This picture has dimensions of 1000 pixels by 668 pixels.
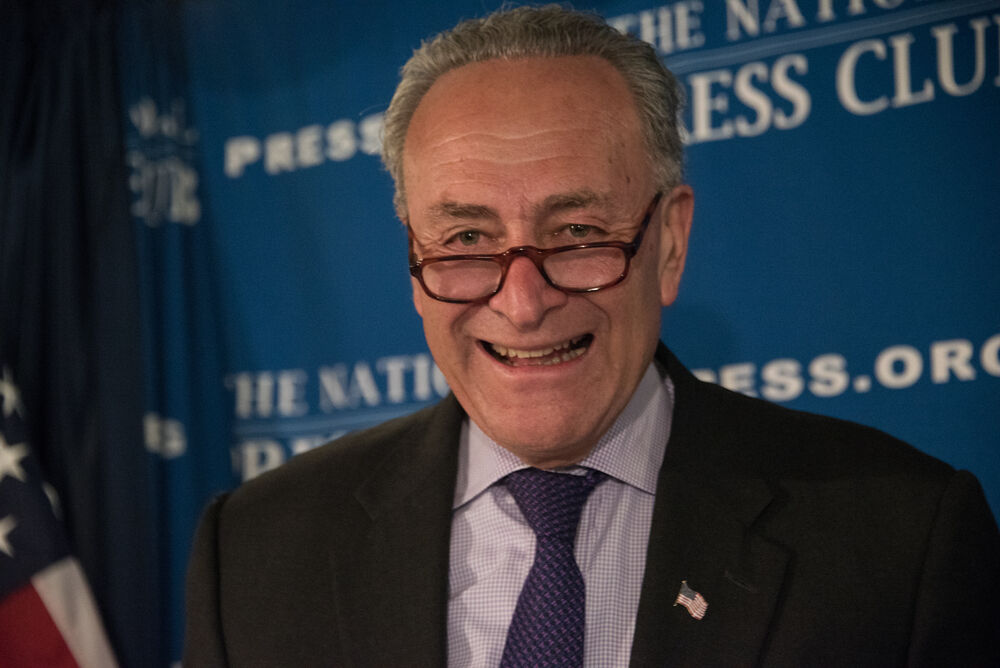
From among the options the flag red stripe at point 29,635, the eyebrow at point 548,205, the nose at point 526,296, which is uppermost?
the eyebrow at point 548,205

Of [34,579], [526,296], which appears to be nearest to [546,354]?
[526,296]

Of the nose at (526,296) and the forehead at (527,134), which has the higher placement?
the forehead at (527,134)

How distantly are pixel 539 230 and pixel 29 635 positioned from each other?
66.4 inches

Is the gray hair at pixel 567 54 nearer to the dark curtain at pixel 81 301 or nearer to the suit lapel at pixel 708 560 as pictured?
the suit lapel at pixel 708 560

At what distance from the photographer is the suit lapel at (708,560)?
4.40 feet

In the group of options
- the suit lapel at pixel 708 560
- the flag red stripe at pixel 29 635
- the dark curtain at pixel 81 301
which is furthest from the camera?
the dark curtain at pixel 81 301

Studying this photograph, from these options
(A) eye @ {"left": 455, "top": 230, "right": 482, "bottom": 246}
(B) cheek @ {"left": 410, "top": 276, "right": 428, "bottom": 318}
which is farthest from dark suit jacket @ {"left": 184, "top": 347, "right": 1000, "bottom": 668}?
(A) eye @ {"left": 455, "top": 230, "right": 482, "bottom": 246}

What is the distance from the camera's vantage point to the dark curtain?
97.7 inches

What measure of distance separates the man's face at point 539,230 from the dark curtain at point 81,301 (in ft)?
4.37

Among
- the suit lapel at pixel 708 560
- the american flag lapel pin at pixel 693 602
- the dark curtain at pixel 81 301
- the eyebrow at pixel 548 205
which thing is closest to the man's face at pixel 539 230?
the eyebrow at pixel 548 205

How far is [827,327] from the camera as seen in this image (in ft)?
6.73

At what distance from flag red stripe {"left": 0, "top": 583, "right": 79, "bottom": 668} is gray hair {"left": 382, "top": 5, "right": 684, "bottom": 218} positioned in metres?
1.46

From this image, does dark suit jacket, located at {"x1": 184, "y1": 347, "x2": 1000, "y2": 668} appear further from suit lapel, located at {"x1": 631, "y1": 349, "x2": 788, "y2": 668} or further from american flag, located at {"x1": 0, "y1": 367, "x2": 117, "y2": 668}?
american flag, located at {"x1": 0, "y1": 367, "x2": 117, "y2": 668}

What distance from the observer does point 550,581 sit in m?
1.43
